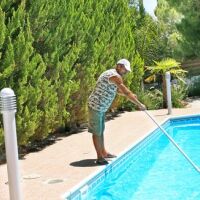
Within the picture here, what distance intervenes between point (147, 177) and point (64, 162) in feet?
4.85

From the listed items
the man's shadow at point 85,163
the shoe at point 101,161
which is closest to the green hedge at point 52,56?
the man's shadow at point 85,163

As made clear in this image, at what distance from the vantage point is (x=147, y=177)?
760 centimetres

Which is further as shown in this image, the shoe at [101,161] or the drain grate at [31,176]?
the shoe at [101,161]

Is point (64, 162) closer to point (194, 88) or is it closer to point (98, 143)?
point (98, 143)

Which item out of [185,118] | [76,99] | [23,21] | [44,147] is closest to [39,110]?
[44,147]

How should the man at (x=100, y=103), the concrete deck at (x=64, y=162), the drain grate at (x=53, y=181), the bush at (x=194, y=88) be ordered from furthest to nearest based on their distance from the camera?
the bush at (x=194, y=88), the man at (x=100, y=103), the drain grate at (x=53, y=181), the concrete deck at (x=64, y=162)

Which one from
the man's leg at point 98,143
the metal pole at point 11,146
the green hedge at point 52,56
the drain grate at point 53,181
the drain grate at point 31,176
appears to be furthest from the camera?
the green hedge at point 52,56

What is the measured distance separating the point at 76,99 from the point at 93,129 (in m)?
4.01

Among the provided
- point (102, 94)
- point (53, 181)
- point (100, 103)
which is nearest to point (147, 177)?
point (100, 103)

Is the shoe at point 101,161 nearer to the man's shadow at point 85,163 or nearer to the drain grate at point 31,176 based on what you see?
the man's shadow at point 85,163

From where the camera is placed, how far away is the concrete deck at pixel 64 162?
6.12m

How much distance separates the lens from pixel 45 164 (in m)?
7.89

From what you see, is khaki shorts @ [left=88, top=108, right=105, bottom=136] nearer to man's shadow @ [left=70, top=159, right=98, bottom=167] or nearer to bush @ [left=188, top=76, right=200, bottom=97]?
man's shadow @ [left=70, top=159, right=98, bottom=167]

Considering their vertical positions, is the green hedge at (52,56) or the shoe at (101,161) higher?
the green hedge at (52,56)
